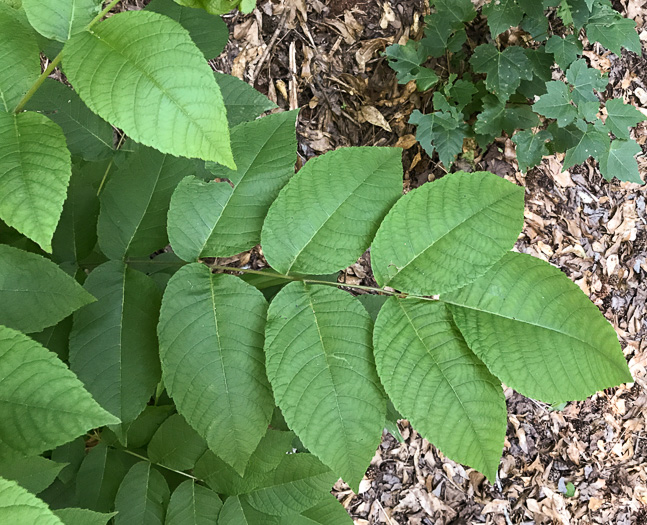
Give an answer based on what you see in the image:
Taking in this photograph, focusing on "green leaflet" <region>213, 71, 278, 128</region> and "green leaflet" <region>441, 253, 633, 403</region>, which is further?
"green leaflet" <region>213, 71, 278, 128</region>

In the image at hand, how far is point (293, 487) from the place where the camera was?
1.53 metres

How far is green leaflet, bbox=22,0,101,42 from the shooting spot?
914 mm

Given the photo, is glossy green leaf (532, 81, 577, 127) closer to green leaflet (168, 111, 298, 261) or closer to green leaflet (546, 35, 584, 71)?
green leaflet (546, 35, 584, 71)

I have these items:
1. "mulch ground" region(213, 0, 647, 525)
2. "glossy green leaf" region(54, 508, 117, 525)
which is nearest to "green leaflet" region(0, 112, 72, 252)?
"glossy green leaf" region(54, 508, 117, 525)

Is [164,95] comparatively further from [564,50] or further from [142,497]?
[564,50]

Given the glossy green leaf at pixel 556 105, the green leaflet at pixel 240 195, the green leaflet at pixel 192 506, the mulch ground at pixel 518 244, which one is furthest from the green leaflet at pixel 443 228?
the glossy green leaf at pixel 556 105

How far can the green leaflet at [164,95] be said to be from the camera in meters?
0.81

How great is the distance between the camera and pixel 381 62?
329cm

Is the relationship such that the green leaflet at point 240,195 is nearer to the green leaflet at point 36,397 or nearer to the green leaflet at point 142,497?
the green leaflet at point 36,397

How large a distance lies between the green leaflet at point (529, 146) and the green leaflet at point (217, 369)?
2.42m

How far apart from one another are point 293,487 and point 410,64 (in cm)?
244

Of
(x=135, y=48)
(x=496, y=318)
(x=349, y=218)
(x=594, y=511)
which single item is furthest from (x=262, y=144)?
(x=594, y=511)

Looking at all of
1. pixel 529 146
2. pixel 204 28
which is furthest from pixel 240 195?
pixel 529 146

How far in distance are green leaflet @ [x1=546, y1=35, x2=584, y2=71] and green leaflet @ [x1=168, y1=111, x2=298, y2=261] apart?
2.30 m
